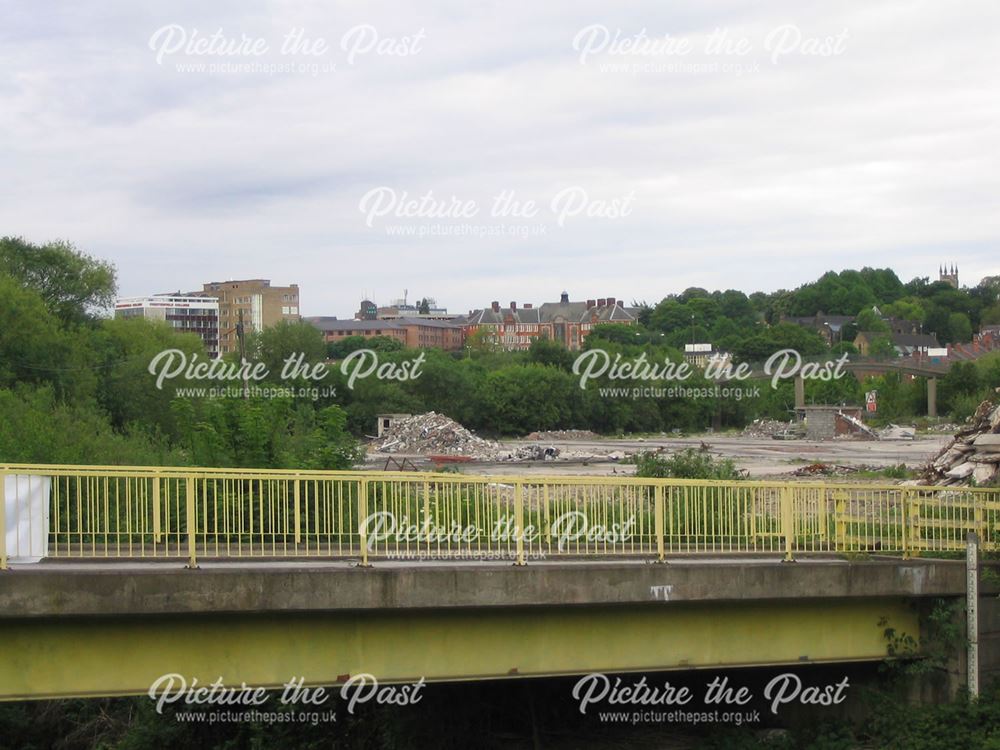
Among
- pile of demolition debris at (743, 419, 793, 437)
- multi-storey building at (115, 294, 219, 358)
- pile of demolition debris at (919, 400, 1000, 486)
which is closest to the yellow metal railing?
pile of demolition debris at (919, 400, 1000, 486)

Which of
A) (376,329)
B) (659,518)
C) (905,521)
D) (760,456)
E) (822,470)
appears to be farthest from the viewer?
(376,329)

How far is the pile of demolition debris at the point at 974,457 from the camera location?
22594 mm

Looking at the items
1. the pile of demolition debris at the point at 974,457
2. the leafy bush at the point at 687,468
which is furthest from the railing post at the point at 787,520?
the leafy bush at the point at 687,468

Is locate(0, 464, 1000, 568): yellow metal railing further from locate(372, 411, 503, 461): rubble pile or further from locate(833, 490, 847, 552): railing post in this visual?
locate(372, 411, 503, 461): rubble pile

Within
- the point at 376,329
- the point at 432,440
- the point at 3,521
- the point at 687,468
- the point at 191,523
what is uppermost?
the point at 376,329

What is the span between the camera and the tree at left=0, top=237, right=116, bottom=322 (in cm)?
6644

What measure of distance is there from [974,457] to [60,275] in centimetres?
5776

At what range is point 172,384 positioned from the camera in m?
58.1

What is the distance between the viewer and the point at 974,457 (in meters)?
23.4

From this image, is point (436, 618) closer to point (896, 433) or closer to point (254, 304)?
point (896, 433)

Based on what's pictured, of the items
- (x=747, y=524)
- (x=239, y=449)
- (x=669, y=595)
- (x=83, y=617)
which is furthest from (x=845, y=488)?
(x=239, y=449)

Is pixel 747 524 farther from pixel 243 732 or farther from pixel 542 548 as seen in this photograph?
pixel 243 732

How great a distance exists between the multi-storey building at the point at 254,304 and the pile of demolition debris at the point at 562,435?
75.0 m

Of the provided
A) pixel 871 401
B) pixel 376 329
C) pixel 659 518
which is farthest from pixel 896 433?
pixel 376 329
